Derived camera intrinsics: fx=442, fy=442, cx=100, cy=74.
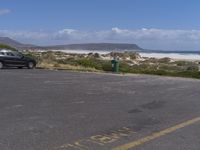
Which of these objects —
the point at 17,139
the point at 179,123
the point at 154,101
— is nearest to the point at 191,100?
the point at 154,101

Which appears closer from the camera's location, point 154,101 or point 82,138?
point 82,138

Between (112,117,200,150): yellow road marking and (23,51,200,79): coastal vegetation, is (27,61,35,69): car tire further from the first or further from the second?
(112,117,200,150): yellow road marking

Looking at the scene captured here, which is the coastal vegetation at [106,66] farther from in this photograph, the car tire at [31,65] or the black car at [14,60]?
the black car at [14,60]

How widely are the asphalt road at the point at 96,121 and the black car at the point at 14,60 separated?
59.8 ft

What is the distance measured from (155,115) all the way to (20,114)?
3.45 metres

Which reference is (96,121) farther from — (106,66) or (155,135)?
(106,66)

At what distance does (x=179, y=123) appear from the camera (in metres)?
10.3

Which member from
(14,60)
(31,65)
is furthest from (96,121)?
(31,65)

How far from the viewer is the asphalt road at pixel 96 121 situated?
7.83m

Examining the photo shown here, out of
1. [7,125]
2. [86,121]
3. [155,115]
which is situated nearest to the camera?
[7,125]

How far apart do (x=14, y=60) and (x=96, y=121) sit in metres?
25.0

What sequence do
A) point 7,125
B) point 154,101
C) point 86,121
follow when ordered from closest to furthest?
point 7,125 → point 86,121 → point 154,101

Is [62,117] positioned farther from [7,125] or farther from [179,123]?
[179,123]

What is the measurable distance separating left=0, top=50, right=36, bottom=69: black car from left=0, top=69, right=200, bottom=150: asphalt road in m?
18.2
